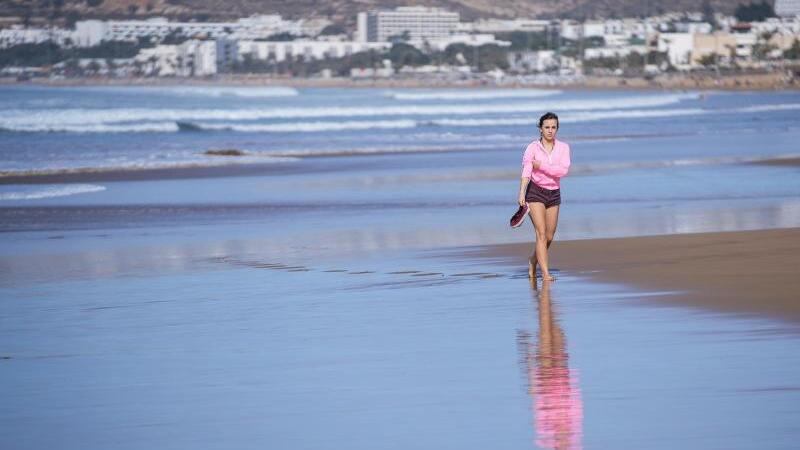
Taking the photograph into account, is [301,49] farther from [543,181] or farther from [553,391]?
[553,391]

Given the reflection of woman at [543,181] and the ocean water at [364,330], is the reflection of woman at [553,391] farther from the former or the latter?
the reflection of woman at [543,181]

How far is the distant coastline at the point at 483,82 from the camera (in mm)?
122250

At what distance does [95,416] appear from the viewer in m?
5.38

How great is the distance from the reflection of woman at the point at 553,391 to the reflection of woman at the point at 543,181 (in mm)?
Result: 1881

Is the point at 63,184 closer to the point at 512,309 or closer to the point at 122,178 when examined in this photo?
the point at 122,178

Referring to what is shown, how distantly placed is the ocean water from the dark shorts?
1.79 ft

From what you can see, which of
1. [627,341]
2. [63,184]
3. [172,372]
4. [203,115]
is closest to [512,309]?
[627,341]

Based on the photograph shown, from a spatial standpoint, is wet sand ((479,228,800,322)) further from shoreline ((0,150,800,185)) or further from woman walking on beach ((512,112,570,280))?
shoreline ((0,150,800,185))

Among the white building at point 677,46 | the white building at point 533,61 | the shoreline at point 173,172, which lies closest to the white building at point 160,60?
the white building at point 533,61

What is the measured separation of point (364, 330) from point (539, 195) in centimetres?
250

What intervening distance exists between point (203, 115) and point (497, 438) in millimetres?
58609

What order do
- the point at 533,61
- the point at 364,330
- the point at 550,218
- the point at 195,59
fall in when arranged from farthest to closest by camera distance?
the point at 533,61 → the point at 195,59 → the point at 550,218 → the point at 364,330

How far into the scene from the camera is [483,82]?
161 metres

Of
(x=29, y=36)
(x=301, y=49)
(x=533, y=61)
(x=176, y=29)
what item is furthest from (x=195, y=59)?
(x=533, y=61)
